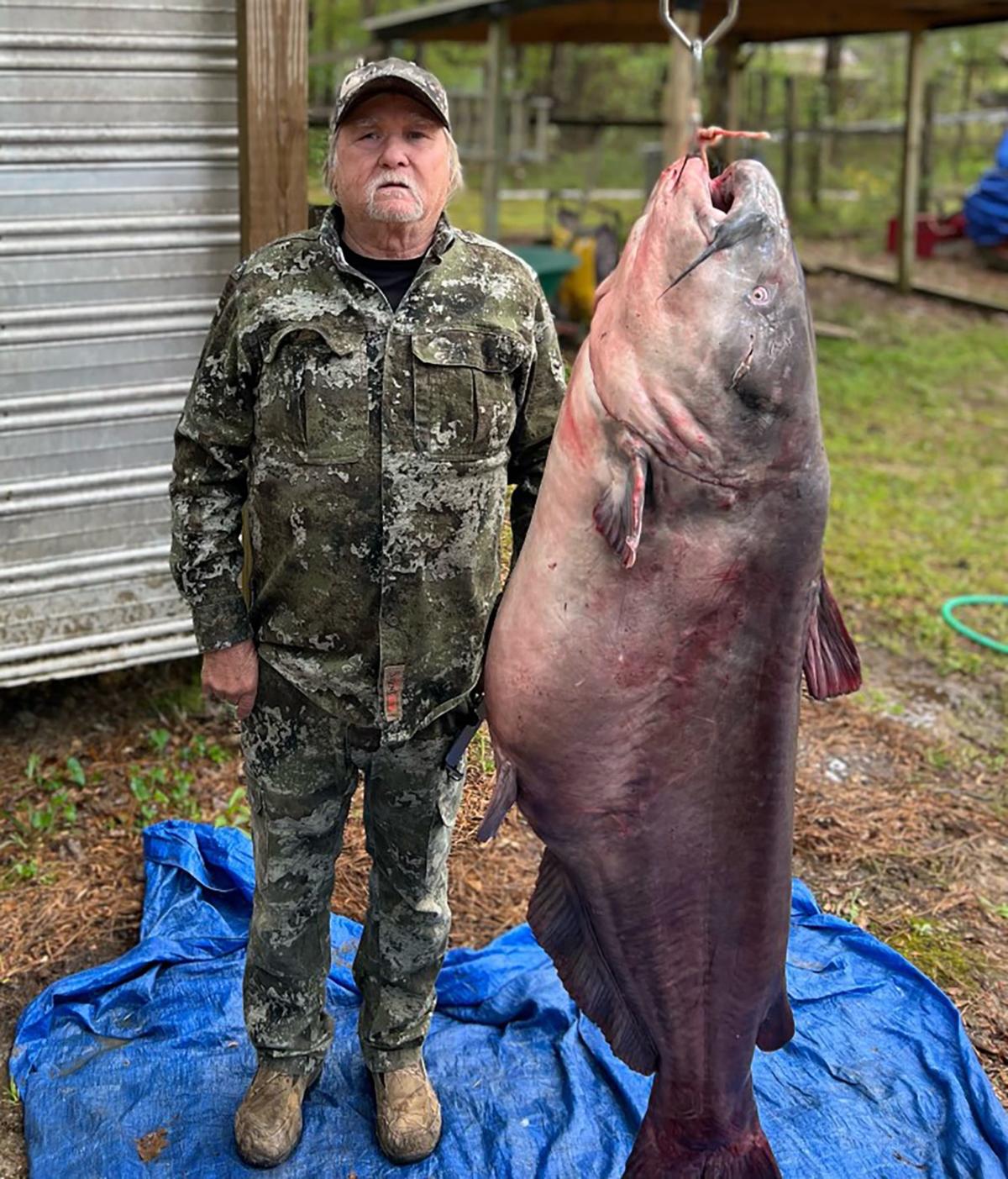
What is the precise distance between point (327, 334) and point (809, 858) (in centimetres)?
266

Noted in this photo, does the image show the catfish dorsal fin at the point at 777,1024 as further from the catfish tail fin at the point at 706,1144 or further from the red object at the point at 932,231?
the red object at the point at 932,231

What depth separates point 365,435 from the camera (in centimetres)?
232

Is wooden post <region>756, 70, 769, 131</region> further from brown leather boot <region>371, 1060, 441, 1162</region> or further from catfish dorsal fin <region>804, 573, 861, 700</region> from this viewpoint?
catfish dorsal fin <region>804, 573, 861, 700</region>

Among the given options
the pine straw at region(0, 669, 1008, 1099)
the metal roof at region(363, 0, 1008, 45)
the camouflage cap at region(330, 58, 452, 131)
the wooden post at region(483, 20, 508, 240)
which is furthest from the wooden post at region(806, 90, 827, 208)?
the camouflage cap at region(330, 58, 452, 131)

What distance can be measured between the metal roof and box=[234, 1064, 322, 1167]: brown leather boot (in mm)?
9236

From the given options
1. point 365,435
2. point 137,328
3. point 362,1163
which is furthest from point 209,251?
point 362,1163

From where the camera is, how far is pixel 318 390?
2.30 m

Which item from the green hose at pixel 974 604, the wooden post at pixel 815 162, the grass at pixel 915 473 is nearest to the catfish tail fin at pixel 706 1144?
the grass at pixel 915 473

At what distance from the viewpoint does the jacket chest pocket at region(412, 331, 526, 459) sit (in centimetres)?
231

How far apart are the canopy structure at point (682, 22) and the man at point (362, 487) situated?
24.2 ft

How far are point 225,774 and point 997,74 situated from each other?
29427 mm

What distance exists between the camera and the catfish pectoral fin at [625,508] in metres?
1.82

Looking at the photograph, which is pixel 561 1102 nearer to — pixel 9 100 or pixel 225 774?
pixel 225 774

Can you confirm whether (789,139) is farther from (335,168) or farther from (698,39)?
(698,39)
